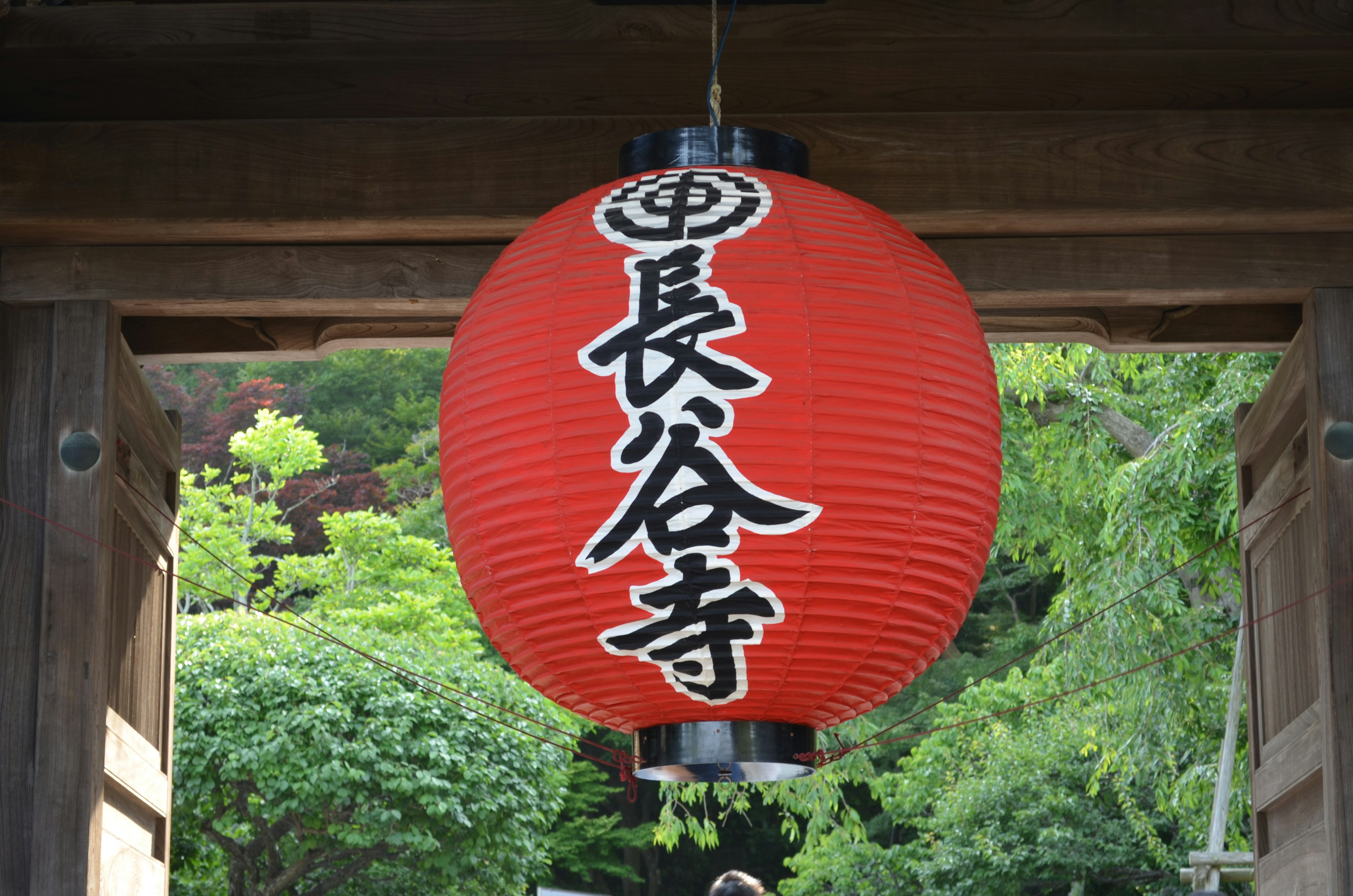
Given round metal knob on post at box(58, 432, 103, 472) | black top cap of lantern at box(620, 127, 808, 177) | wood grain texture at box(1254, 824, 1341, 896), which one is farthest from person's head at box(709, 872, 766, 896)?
black top cap of lantern at box(620, 127, 808, 177)

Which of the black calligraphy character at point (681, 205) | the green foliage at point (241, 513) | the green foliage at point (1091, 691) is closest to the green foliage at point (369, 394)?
the green foliage at point (241, 513)

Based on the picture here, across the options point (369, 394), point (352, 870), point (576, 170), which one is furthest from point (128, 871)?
point (369, 394)

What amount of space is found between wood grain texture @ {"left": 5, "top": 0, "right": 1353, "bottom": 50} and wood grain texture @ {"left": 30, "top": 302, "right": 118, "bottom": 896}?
659 millimetres

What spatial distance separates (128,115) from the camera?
→ 349 cm

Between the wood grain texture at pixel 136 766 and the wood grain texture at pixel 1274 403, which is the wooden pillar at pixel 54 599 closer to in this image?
the wood grain texture at pixel 136 766

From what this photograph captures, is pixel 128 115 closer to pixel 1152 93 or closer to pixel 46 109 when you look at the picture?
pixel 46 109

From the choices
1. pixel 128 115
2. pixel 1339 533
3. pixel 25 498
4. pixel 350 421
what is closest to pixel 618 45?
pixel 128 115

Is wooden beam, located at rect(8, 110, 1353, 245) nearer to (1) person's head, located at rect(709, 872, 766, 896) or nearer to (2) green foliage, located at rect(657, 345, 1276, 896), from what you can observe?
(1) person's head, located at rect(709, 872, 766, 896)

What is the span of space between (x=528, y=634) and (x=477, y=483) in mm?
226

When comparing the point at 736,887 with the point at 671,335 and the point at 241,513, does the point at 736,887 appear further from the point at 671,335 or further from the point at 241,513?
the point at 241,513

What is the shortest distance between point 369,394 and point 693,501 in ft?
63.0

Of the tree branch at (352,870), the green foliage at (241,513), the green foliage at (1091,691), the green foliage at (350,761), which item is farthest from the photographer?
the green foliage at (241,513)

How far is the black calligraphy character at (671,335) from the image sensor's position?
186 cm

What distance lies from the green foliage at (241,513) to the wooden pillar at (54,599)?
8.84 m
